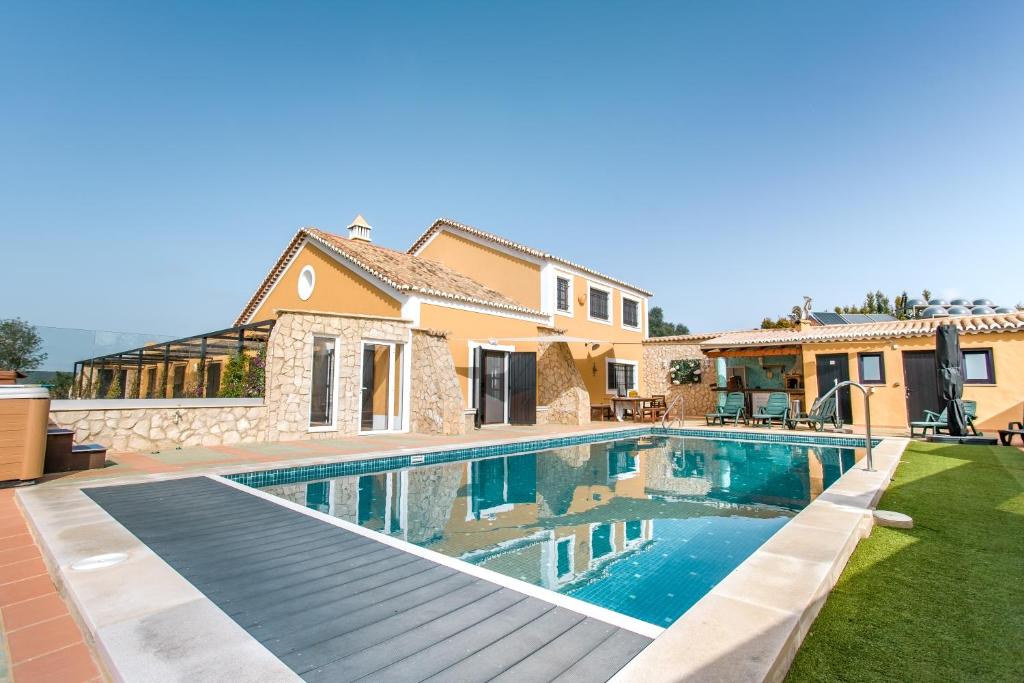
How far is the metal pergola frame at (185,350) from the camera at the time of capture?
13.0 meters

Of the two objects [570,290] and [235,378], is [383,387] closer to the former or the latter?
[235,378]

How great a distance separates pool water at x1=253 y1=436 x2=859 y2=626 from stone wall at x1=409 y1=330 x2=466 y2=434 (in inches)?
126

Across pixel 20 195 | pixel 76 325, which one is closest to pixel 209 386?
pixel 76 325

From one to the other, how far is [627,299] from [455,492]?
19.5 m

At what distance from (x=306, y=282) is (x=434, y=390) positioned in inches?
327

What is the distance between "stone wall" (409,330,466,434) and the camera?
13.3 meters

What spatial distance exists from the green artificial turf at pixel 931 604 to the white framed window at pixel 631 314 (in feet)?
64.0

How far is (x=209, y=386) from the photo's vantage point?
13625 mm

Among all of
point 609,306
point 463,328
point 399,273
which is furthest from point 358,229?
point 609,306

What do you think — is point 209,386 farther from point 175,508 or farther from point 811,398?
point 811,398

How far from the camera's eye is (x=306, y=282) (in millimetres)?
18406

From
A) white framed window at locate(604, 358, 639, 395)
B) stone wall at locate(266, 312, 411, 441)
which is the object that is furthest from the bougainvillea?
stone wall at locate(266, 312, 411, 441)

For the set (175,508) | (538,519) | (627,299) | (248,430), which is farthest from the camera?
(627,299)

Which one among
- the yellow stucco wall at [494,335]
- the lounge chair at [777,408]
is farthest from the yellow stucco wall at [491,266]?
the lounge chair at [777,408]
